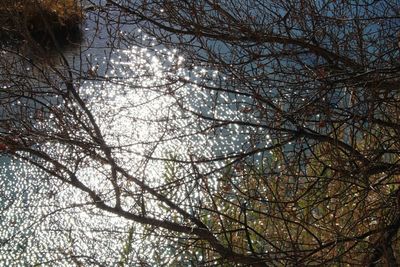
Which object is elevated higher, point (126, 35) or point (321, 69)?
point (126, 35)

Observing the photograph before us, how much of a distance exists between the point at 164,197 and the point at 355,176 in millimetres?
712

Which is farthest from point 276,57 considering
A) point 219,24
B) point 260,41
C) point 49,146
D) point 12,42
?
point 12,42

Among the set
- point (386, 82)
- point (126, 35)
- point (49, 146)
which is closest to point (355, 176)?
point (386, 82)

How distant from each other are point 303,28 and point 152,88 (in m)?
0.69

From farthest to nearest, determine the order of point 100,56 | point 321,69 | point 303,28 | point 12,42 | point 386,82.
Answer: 1. point 100,56
2. point 12,42
3. point 303,28
4. point 321,69
5. point 386,82

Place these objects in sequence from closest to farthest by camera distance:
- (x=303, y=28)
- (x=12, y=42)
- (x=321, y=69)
→ (x=321, y=69), (x=303, y=28), (x=12, y=42)

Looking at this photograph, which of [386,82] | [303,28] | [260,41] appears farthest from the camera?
[303,28]

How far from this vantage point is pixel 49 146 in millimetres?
3023

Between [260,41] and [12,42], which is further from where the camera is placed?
[12,42]

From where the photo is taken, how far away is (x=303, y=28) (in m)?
2.72

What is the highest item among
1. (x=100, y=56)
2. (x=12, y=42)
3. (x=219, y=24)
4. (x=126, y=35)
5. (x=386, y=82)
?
(x=100, y=56)

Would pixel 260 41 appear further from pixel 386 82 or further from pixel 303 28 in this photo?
pixel 386 82

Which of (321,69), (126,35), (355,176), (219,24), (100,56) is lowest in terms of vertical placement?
(355,176)

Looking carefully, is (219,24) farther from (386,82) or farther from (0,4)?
(0,4)
